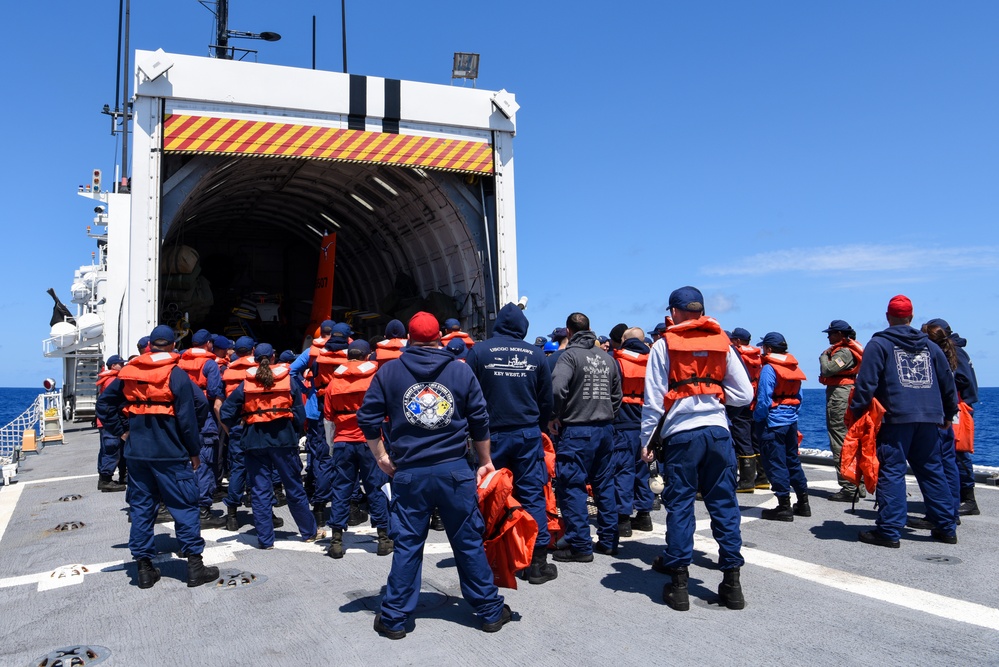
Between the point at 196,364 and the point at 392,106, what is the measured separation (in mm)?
5029

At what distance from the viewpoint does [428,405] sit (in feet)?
12.4

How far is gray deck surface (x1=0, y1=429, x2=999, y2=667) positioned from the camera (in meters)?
3.39

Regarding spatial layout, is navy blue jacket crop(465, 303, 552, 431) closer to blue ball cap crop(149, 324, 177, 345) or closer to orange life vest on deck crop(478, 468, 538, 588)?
orange life vest on deck crop(478, 468, 538, 588)

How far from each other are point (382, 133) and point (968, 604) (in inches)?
352

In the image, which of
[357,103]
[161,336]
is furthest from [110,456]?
[357,103]

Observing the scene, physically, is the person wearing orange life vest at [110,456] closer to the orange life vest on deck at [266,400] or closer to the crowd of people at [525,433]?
the crowd of people at [525,433]

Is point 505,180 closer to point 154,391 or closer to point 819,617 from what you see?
point 154,391

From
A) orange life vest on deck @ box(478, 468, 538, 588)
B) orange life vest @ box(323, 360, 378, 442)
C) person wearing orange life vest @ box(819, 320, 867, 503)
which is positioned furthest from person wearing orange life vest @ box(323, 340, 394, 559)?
person wearing orange life vest @ box(819, 320, 867, 503)

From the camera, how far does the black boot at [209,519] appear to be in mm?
6617

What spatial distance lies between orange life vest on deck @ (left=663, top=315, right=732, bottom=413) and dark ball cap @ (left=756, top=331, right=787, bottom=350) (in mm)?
3065

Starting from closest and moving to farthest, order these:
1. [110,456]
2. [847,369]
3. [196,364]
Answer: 1. [847,369]
2. [196,364]
3. [110,456]

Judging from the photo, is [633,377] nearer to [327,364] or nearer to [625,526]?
[625,526]

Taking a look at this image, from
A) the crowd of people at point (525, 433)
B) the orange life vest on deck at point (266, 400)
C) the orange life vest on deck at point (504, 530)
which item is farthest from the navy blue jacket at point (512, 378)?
the orange life vest on deck at point (266, 400)

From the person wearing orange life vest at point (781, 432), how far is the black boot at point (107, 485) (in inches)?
286
